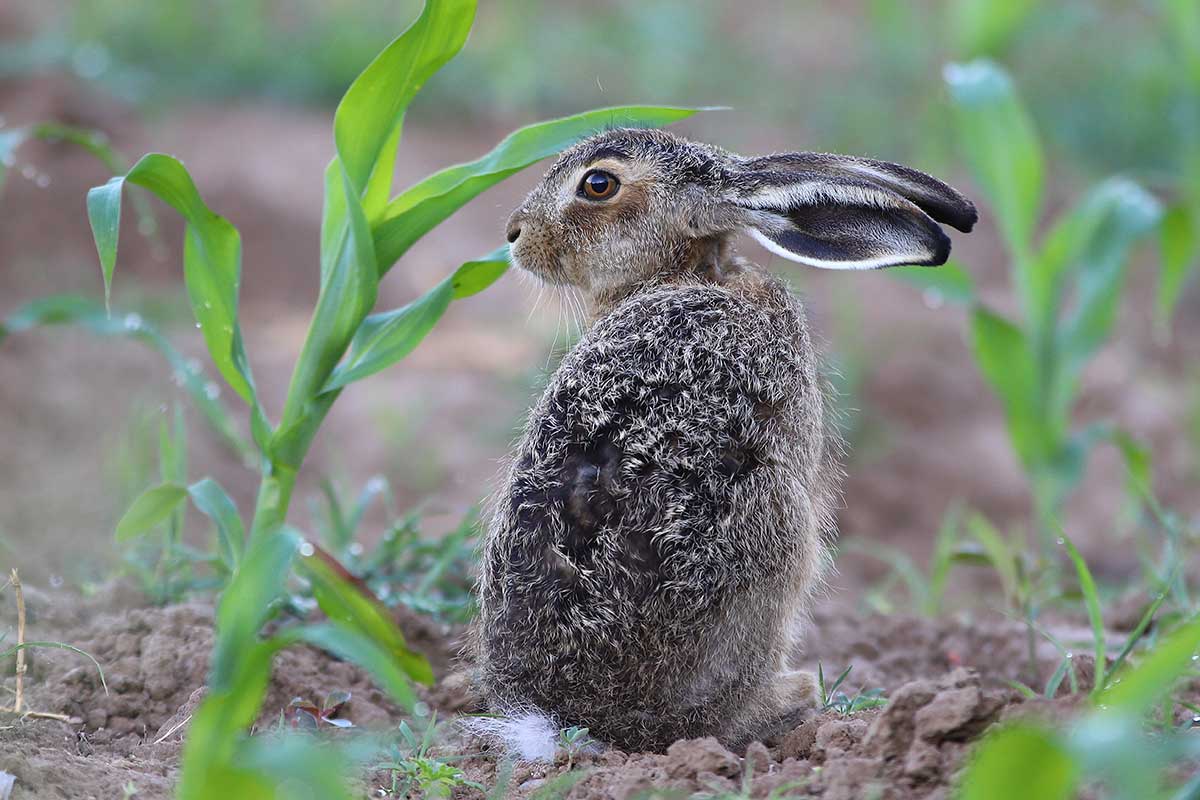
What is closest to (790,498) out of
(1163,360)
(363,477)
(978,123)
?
(978,123)

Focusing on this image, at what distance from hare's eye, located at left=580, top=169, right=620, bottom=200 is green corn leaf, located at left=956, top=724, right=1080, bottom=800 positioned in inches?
104

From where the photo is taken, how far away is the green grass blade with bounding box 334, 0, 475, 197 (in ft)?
11.9

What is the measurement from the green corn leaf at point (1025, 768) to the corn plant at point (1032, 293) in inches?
151

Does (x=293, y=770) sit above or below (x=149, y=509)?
below

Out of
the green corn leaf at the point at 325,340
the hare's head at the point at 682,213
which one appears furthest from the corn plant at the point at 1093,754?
the green corn leaf at the point at 325,340

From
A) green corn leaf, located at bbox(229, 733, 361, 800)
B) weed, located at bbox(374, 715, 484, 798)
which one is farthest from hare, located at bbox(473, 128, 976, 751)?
green corn leaf, located at bbox(229, 733, 361, 800)

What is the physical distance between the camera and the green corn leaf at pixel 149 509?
3.66 metres

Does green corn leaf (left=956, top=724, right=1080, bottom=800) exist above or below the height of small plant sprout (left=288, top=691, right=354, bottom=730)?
below

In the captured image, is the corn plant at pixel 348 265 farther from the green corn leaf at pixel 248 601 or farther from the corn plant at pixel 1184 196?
the corn plant at pixel 1184 196

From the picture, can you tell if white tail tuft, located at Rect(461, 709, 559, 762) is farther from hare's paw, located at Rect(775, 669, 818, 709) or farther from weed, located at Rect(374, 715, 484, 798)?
hare's paw, located at Rect(775, 669, 818, 709)

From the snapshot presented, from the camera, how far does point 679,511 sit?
10.8 feet

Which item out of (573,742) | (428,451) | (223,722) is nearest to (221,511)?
(573,742)

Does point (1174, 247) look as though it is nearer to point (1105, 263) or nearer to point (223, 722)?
point (1105, 263)

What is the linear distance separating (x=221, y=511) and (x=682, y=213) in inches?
66.9
